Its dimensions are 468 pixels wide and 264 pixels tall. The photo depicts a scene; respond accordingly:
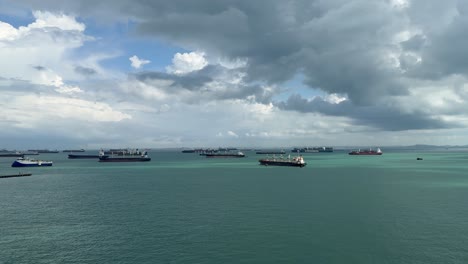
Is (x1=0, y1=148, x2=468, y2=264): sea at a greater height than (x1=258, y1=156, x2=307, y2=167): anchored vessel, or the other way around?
(x1=258, y1=156, x2=307, y2=167): anchored vessel

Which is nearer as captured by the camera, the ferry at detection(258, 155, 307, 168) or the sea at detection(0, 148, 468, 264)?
the sea at detection(0, 148, 468, 264)

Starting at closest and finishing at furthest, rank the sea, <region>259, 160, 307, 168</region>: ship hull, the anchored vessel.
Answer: the sea, <region>259, 160, 307, 168</region>: ship hull, the anchored vessel

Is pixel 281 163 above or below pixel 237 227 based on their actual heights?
above

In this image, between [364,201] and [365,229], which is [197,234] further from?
[364,201]

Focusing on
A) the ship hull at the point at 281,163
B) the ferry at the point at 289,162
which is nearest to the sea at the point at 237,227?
the ship hull at the point at 281,163

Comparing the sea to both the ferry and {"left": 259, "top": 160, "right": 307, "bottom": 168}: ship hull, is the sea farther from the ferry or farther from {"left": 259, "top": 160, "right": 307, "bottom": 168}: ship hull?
the ferry

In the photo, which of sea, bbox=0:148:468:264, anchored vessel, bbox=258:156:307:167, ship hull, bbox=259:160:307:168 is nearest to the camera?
sea, bbox=0:148:468:264

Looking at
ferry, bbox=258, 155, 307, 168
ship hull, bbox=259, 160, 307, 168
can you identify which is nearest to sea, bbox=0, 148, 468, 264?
ship hull, bbox=259, 160, 307, 168

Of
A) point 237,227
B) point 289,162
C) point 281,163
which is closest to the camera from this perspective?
point 237,227

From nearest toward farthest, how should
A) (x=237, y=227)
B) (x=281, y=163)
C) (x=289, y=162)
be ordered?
1. (x=237, y=227)
2. (x=289, y=162)
3. (x=281, y=163)

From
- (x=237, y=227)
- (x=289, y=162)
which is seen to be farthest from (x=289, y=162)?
(x=237, y=227)

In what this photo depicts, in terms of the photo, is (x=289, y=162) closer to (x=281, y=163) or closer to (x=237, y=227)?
(x=281, y=163)
